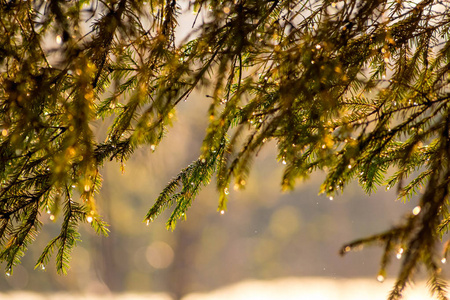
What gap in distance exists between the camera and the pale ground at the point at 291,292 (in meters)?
8.85

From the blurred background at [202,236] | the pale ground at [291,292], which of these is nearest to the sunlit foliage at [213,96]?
the blurred background at [202,236]

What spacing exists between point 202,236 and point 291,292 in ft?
7.70

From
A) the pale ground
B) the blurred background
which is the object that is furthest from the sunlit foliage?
the pale ground

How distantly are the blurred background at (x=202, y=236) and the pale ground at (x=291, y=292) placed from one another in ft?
0.42

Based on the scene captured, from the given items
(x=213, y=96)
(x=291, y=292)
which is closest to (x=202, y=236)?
(x=291, y=292)

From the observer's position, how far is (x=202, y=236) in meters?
9.88

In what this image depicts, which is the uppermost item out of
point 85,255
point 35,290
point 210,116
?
point 85,255

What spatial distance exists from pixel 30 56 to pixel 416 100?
1.31 metres

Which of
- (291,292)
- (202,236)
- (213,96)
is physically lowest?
(213,96)

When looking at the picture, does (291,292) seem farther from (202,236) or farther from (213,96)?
(213,96)

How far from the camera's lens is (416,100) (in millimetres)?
1454

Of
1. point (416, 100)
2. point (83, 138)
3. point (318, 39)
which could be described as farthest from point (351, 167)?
point (83, 138)

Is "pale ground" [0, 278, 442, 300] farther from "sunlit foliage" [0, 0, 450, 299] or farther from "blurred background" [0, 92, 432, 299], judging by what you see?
"sunlit foliage" [0, 0, 450, 299]

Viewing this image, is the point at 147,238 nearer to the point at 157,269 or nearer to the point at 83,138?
the point at 157,269
